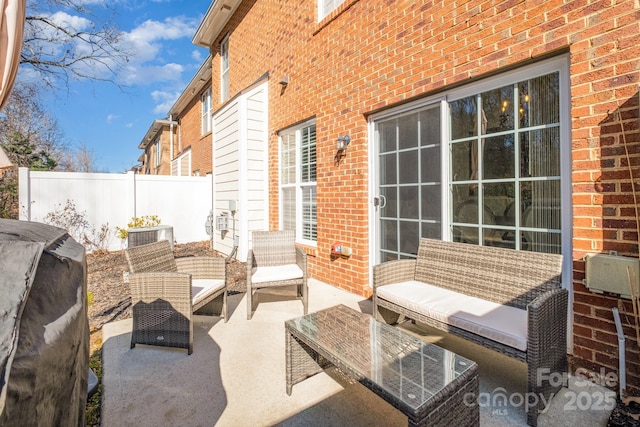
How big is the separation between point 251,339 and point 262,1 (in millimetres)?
6592

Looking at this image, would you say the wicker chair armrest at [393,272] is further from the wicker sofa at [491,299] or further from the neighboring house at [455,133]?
the neighboring house at [455,133]

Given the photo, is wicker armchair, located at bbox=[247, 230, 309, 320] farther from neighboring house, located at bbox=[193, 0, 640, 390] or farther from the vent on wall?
the vent on wall

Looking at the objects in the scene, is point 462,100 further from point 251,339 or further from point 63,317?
point 63,317

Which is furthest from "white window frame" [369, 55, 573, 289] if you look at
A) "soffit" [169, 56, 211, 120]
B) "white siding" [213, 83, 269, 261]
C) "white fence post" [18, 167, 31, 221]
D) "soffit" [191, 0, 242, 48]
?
"soffit" [169, 56, 211, 120]

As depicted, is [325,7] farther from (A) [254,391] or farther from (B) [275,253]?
(A) [254,391]

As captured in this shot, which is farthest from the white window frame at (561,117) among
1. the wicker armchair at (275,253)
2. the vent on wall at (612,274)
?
the wicker armchair at (275,253)

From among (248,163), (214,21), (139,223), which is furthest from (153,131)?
(248,163)

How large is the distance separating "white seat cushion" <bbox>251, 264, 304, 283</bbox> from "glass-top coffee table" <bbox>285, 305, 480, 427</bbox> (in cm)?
131

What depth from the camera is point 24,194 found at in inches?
261

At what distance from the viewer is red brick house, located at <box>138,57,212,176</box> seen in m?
11.1

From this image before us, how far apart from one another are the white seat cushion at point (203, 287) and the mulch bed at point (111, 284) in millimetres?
1105

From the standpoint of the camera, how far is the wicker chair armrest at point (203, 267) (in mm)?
3494

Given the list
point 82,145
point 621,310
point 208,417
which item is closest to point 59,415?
point 208,417

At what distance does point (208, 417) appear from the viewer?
1965mm
